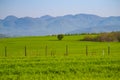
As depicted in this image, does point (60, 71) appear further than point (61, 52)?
No

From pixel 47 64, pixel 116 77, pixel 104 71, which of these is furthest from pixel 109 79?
pixel 47 64

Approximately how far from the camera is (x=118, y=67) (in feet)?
85.6

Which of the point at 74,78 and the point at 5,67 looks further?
the point at 5,67

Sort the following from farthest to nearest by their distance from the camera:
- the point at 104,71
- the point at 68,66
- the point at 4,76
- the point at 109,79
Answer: the point at 68,66 → the point at 104,71 → the point at 4,76 → the point at 109,79

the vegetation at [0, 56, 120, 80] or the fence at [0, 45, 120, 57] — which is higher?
the vegetation at [0, 56, 120, 80]

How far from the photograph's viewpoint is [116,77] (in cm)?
2194

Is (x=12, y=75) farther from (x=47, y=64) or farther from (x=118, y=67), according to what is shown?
(x=118, y=67)

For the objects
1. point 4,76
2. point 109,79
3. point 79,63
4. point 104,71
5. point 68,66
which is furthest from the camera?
point 79,63

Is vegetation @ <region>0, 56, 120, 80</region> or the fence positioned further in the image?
the fence

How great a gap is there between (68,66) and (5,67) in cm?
487

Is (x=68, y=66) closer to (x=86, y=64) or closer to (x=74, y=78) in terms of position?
(x=86, y=64)

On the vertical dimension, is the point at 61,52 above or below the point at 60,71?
below

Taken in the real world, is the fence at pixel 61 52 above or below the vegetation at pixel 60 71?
below

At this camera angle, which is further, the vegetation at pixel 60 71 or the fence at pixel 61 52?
the fence at pixel 61 52
